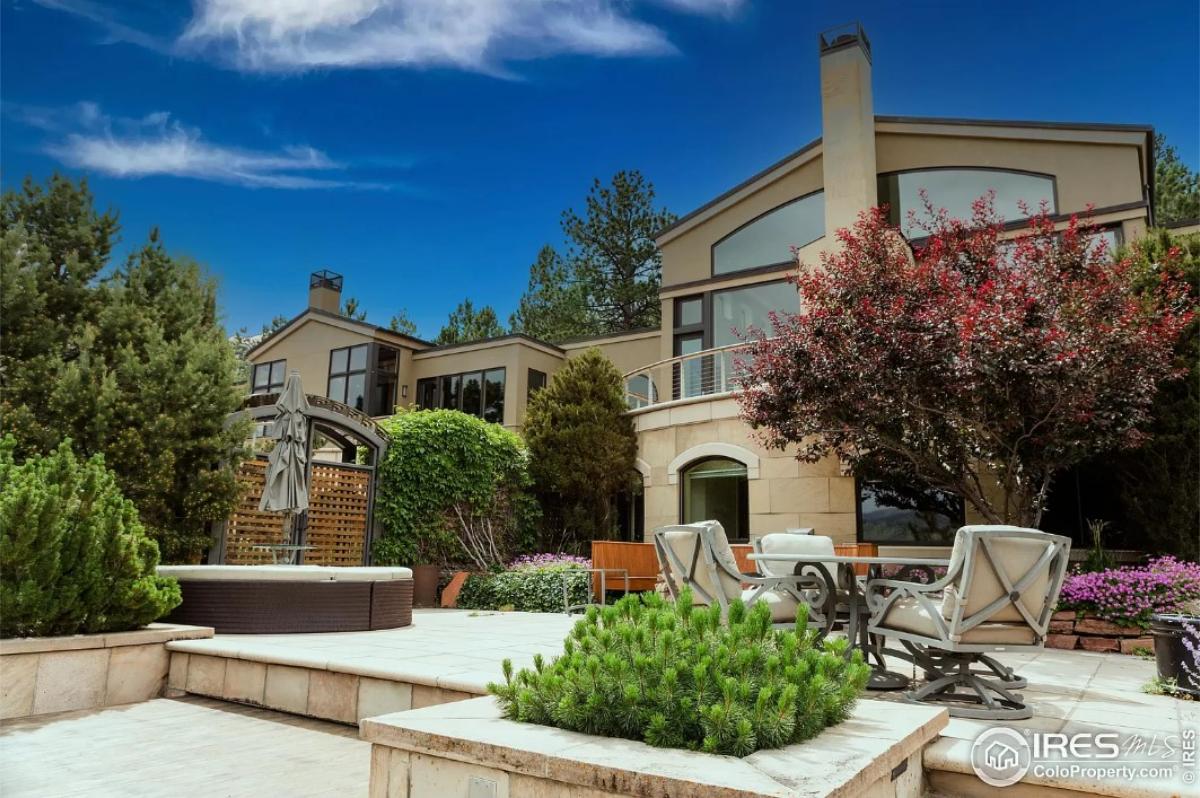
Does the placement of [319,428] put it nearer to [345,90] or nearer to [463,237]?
[345,90]

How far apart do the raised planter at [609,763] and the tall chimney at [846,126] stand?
1304cm

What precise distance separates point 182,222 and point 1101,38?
13186 mm

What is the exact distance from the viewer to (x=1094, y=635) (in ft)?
24.5

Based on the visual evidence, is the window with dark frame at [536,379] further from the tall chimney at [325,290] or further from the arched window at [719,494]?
the tall chimney at [325,290]

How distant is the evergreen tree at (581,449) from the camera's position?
539 inches

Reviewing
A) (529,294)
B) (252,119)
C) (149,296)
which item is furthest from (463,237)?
(149,296)

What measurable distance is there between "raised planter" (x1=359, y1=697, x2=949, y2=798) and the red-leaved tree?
6184 millimetres

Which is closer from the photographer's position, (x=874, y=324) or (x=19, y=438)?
(x=19, y=438)

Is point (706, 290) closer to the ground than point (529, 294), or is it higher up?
closer to the ground

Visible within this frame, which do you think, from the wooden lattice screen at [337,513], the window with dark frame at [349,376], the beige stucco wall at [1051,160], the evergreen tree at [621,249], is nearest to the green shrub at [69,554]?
the wooden lattice screen at [337,513]

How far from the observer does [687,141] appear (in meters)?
18.2

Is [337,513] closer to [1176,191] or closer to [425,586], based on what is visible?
[425,586]

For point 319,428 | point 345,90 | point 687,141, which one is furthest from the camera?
point 687,141

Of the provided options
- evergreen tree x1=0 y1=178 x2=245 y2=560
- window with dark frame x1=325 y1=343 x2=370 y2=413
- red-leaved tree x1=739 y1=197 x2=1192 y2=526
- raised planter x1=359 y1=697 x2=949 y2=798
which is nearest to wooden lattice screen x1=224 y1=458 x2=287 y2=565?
evergreen tree x1=0 y1=178 x2=245 y2=560
